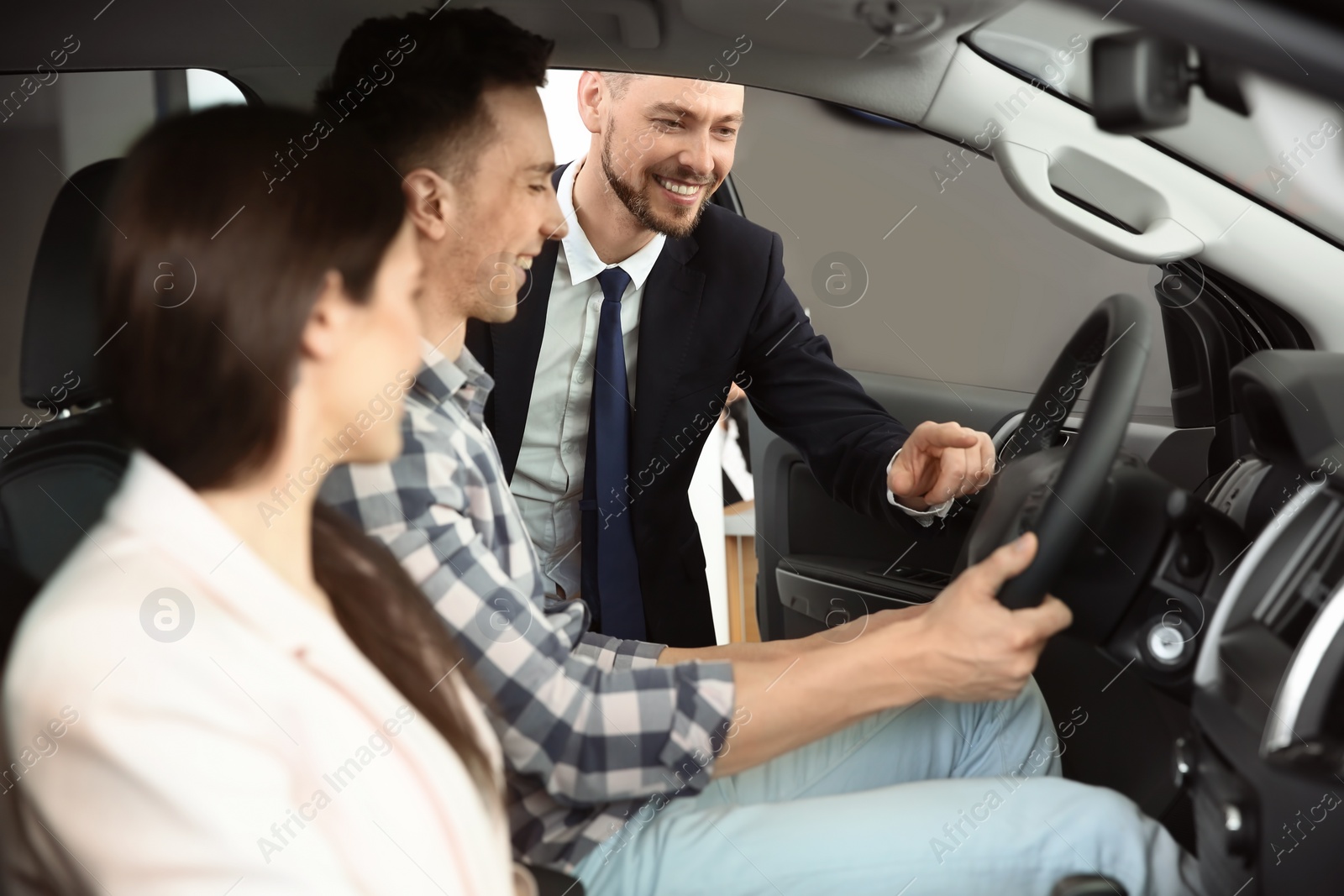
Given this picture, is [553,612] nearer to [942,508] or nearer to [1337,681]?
[942,508]

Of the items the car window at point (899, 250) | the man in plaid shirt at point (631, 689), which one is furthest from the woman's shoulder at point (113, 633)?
the car window at point (899, 250)

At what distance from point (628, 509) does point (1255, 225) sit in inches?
29.9

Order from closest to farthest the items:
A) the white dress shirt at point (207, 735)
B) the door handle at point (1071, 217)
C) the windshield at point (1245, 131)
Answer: the white dress shirt at point (207, 735) → the windshield at point (1245, 131) → the door handle at point (1071, 217)

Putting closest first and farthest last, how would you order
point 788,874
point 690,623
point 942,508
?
point 788,874 < point 942,508 < point 690,623

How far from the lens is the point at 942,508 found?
1280mm

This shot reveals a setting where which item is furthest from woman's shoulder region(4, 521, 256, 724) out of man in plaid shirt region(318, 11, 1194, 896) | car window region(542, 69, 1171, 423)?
car window region(542, 69, 1171, 423)

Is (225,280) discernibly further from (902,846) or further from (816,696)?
(902,846)

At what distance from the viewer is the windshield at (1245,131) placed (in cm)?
81

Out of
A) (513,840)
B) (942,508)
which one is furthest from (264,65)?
(942,508)

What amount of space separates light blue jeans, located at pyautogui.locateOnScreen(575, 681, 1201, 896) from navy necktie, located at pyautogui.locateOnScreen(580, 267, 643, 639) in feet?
1.35

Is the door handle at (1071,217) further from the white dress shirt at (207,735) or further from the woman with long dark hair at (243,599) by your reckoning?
the white dress shirt at (207,735)

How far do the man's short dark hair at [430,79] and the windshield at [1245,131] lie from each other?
0.46 metres

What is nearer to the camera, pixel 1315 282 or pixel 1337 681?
pixel 1337 681

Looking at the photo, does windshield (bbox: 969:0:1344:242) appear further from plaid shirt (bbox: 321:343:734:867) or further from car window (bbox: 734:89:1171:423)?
plaid shirt (bbox: 321:343:734:867)
